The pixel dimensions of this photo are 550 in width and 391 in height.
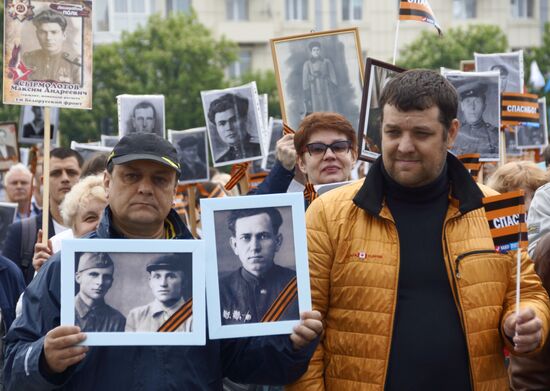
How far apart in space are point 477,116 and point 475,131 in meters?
0.13

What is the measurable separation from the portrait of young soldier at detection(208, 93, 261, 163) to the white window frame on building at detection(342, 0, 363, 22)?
45.5 metres

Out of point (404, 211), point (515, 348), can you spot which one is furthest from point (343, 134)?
point (515, 348)

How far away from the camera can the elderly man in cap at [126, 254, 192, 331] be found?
3498 mm

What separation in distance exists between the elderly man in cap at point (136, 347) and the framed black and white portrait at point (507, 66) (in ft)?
23.4

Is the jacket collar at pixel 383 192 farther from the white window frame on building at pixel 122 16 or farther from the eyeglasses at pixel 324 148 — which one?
the white window frame on building at pixel 122 16

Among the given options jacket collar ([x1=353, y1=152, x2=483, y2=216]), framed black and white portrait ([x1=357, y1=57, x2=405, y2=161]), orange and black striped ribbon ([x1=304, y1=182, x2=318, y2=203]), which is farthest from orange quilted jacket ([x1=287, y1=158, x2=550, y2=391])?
framed black and white portrait ([x1=357, y1=57, x2=405, y2=161])

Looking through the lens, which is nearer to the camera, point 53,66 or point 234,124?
point 53,66

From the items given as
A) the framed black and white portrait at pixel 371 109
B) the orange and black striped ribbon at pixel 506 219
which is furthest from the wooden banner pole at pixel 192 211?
the orange and black striped ribbon at pixel 506 219

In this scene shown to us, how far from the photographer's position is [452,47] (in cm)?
4212

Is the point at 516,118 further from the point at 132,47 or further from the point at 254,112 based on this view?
the point at 132,47

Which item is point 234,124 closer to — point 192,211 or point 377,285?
point 192,211

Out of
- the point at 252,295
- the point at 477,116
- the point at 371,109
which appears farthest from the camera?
the point at 477,116

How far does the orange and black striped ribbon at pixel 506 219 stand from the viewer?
12.6 feet

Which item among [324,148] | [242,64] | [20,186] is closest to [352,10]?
[242,64]
